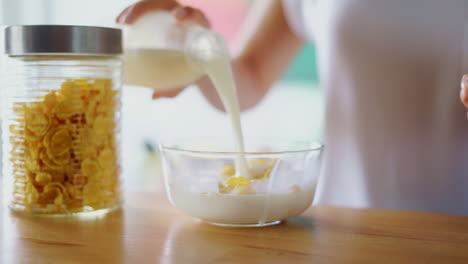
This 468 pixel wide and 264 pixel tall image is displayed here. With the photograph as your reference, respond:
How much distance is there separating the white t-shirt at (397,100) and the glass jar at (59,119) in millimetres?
473

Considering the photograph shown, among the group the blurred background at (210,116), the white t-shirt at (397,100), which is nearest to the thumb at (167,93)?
the white t-shirt at (397,100)

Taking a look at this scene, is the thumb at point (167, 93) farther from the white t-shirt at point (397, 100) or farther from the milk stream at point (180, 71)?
the white t-shirt at point (397, 100)

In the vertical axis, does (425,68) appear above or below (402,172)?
above

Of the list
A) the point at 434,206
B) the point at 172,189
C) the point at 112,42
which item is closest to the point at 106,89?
the point at 112,42

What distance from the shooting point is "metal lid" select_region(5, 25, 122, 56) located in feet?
2.16

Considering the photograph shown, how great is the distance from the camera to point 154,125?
11.7 feet

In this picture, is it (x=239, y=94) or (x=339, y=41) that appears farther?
(x=239, y=94)

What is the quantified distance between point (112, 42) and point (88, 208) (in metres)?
0.21

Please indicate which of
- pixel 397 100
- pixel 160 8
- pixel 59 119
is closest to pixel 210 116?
pixel 397 100

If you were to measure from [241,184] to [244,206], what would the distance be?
1.0 inches

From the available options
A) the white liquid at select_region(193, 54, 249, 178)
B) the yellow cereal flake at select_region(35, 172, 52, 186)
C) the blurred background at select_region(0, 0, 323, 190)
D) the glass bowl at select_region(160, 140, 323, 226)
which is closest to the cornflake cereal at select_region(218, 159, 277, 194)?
the glass bowl at select_region(160, 140, 323, 226)

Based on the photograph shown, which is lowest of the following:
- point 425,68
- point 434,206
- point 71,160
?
point 434,206

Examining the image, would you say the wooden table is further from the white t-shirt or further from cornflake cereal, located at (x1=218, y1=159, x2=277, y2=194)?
the white t-shirt

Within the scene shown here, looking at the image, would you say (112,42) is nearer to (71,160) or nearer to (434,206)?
(71,160)
